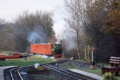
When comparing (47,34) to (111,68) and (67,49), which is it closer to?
(67,49)

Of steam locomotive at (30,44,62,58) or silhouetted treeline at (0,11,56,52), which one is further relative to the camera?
silhouetted treeline at (0,11,56,52)

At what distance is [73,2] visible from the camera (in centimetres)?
3228

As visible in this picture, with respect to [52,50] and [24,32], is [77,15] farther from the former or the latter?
[24,32]

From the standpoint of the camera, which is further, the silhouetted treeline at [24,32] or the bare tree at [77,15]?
the silhouetted treeline at [24,32]

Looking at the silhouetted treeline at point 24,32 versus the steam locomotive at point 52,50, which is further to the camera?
the silhouetted treeline at point 24,32

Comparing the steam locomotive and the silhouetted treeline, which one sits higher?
the silhouetted treeline

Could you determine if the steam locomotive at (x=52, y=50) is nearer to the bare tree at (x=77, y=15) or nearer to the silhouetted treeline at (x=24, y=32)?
the bare tree at (x=77, y=15)

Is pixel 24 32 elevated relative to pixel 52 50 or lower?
elevated

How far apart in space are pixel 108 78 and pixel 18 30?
43462 millimetres

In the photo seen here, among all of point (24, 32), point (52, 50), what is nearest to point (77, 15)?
point (52, 50)

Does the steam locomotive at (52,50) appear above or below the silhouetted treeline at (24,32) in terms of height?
below

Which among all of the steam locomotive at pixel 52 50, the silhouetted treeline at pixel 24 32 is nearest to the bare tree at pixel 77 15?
the steam locomotive at pixel 52 50

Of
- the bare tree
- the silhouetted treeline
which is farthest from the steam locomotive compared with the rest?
the silhouetted treeline

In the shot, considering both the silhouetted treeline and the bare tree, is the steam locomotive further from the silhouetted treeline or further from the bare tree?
the silhouetted treeline
